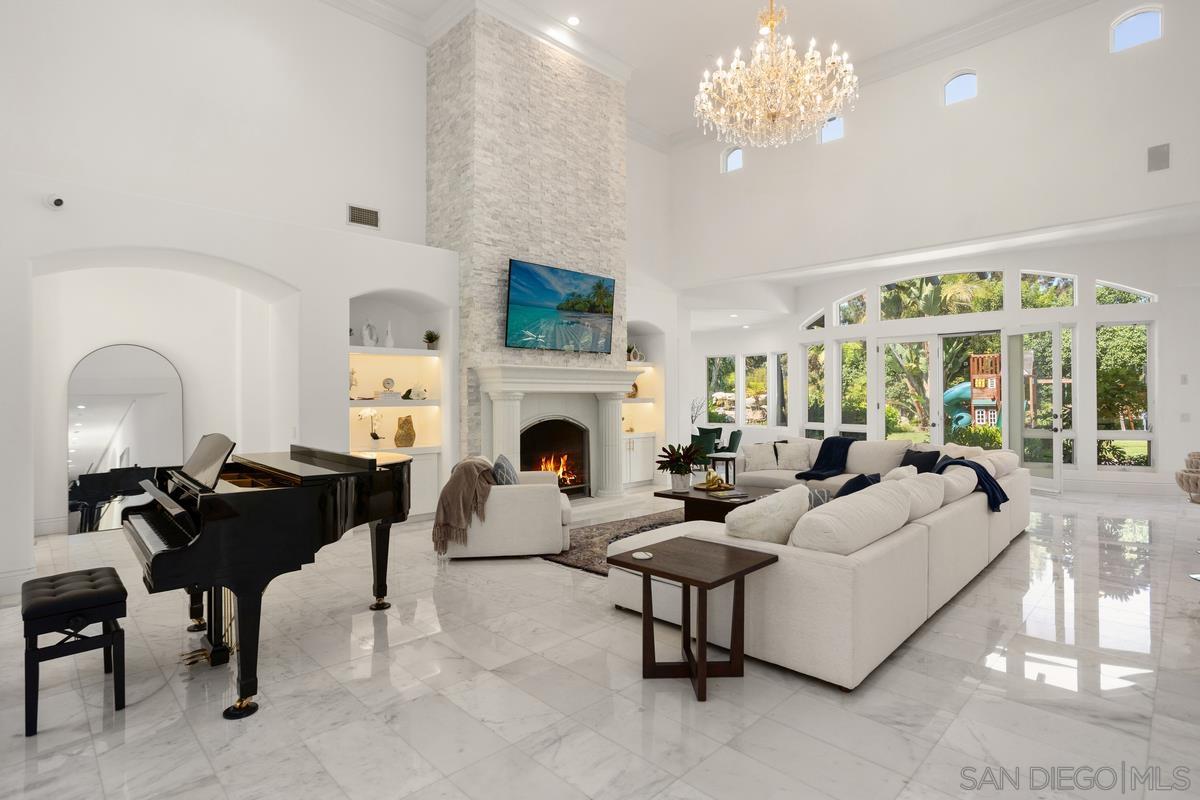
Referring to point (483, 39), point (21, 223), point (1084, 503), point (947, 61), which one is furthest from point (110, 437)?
point (1084, 503)

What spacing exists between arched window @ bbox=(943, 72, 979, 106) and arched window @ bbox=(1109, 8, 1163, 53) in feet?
4.59

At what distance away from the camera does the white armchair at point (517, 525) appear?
18.0 ft

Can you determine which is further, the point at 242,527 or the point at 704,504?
the point at 704,504

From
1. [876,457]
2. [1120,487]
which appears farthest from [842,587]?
[1120,487]

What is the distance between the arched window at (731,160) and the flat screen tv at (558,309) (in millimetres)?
3422

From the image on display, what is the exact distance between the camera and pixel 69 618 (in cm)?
278

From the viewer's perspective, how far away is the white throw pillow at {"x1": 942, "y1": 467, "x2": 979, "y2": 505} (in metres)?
4.46

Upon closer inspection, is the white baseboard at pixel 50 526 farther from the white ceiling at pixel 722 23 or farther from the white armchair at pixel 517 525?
the white ceiling at pixel 722 23

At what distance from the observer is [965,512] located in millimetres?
4426

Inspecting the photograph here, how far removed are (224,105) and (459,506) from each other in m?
4.78

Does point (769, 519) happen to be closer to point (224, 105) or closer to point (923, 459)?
point (923, 459)

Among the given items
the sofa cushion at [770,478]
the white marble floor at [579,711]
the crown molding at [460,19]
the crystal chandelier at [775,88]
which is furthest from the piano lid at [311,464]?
the crown molding at [460,19]

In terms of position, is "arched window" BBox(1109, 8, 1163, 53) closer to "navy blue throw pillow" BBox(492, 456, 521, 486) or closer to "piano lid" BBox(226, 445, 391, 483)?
"navy blue throw pillow" BBox(492, 456, 521, 486)

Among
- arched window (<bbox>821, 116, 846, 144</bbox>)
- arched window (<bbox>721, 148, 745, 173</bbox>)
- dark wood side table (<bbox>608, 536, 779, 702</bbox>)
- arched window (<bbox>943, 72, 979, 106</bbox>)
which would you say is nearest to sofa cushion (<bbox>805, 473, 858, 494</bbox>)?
dark wood side table (<bbox>608, 536, 779, 702</bbox>)
